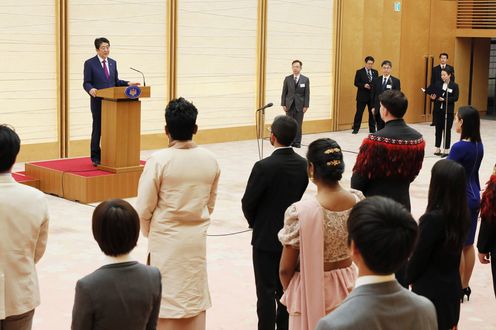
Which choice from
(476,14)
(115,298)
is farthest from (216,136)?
(115,298)

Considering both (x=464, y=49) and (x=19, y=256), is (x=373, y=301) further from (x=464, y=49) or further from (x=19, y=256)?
(x=464, y=49)

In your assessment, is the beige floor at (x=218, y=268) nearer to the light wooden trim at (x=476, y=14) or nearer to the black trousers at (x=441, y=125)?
the black trousers at (x=441, y=125)

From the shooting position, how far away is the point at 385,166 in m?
5.12

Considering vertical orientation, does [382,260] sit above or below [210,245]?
above

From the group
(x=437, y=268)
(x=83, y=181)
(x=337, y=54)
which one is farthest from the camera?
(x=337, y=54)

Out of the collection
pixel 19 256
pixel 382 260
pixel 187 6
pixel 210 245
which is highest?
pixel 187 6

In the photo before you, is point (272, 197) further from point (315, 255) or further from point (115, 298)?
point (115, 298)

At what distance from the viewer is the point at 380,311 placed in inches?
91.7

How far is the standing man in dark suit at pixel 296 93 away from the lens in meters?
15.2

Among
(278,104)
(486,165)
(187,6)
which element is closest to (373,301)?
(486,165)

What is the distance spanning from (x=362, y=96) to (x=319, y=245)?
13817 mm

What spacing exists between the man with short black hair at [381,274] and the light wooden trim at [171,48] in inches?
472

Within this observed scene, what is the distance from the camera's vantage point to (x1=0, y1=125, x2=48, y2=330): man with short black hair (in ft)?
11.9

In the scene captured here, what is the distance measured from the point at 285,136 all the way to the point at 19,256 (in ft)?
5.92
